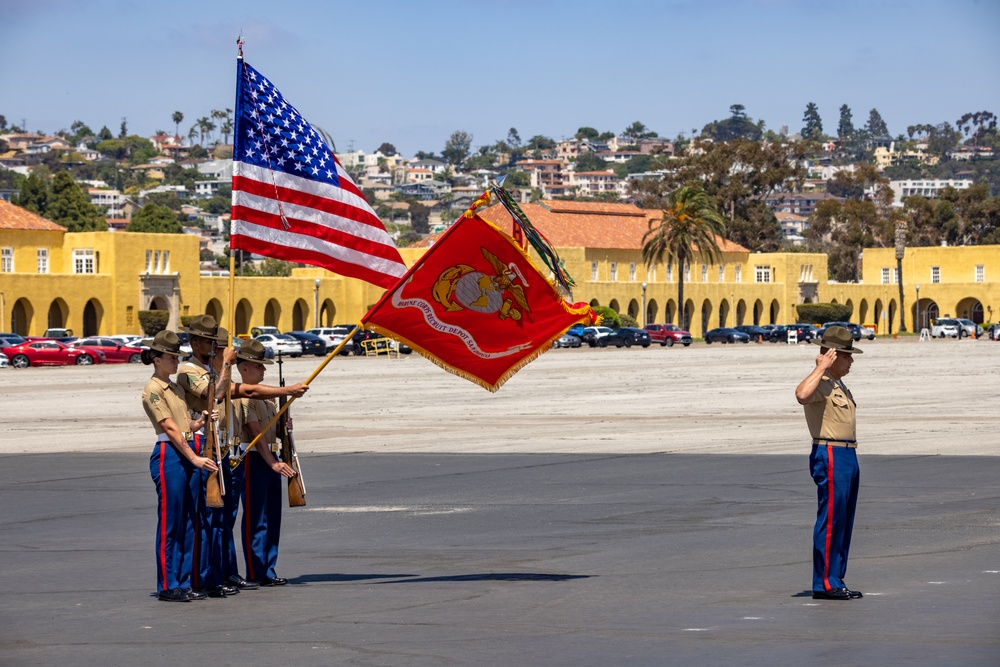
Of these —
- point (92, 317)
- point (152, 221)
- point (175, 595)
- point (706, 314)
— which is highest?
point (152, 221)

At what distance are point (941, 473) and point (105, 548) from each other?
933 cm

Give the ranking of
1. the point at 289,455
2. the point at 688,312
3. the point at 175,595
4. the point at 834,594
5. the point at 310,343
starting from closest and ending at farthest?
the point at 834,594 → the point at 175,595 → the point at 289,455 → the point at 310,343 → the point at 688,312

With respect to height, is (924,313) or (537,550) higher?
(924,313)

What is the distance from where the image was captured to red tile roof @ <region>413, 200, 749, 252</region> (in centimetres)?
10856

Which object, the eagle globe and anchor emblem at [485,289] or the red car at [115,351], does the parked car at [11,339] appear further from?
the eagle globe and anchor emblem at [485,289]

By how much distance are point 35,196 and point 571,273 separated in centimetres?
5105

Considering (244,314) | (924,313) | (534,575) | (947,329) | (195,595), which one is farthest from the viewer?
(924,313)

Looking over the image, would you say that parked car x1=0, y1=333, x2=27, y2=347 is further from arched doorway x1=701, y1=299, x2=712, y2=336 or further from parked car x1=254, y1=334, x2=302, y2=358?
arched doorway x1=701, y1=299, x2=712, y2=336

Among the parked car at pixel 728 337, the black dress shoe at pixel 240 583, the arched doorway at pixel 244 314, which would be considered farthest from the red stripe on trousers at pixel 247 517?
the parked car at pixel 728 337

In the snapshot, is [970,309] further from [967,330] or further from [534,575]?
[534,575]

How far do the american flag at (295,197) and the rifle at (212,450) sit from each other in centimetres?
112

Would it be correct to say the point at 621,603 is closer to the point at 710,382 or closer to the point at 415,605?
the point at 415,605

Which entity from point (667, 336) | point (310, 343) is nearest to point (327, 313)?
point (667, 336)

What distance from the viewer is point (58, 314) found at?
81.4 m
